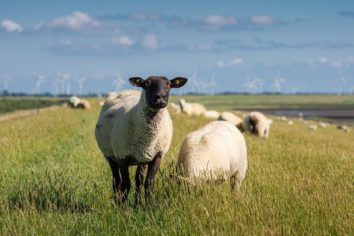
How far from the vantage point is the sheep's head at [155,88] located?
351 inches

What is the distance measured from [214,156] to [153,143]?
1.28 metres

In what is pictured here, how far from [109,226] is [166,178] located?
5.91ft

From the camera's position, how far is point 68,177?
1132 cm

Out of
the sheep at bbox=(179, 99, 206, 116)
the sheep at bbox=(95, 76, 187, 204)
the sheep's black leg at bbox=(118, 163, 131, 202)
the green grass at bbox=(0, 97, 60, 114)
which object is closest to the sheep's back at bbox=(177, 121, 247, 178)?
the sheep at bbox=(95, 76, 187, 204)

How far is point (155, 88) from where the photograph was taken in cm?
893

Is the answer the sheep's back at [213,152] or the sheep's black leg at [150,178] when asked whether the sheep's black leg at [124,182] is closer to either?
the sheep's black leg at [150,178]

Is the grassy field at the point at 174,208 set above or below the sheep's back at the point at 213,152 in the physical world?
below

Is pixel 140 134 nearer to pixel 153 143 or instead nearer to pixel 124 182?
pixel 153 143

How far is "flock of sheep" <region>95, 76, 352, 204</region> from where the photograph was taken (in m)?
9.48

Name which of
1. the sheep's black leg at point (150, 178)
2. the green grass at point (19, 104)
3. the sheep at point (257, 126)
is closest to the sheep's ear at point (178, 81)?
the sheep's black leg at point (150, 178)

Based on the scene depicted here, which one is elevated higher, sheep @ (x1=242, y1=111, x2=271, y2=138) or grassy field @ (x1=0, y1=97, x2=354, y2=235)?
grassy field @ (x1=0, y1=97, x2=354, y2=235)

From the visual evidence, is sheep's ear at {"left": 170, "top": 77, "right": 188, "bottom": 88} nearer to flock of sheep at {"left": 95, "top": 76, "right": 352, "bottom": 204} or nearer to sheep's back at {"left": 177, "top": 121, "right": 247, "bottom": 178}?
flock of sheep at {"left": 95, "top": 76, "right": 352, "bottom": 204}

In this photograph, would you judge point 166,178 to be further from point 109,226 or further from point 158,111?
point 109,226

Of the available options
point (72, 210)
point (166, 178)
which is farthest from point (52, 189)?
point (166, 178)
